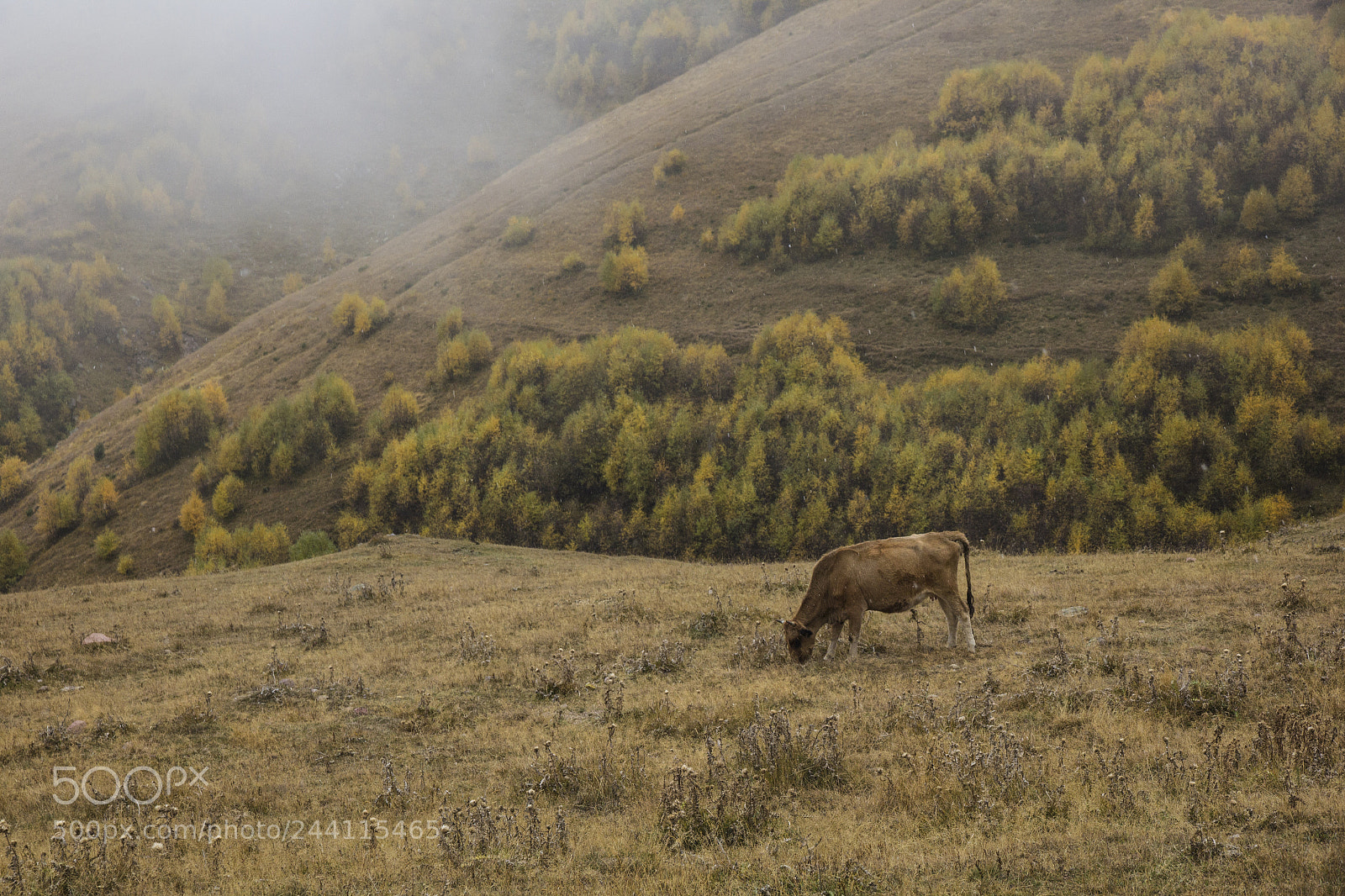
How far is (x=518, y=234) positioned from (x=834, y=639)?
301 feet

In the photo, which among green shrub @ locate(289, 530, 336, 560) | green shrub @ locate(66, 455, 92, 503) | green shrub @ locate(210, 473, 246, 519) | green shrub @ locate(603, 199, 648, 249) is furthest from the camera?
green shrub @ locate(603, 199, 648, 249)

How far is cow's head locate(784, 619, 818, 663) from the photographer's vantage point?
1563 cm

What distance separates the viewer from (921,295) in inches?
2916

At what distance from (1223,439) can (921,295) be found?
1140 inches

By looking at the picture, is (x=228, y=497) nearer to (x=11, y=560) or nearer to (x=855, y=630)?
(x=11, y=560)

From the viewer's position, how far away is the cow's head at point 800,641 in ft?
51.3

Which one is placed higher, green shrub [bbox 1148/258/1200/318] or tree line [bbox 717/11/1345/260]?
tree line [bbox 717/11/1345/260]

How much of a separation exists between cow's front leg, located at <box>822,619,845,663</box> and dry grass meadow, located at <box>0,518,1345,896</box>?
1.56 ft

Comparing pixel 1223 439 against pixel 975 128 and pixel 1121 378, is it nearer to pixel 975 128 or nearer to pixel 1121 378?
pixel 1121 378

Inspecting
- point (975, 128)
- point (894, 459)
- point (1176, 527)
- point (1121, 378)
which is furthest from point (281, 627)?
point (975, 128)

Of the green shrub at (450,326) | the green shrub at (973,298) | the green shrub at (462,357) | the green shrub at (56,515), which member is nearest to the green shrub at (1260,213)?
the green shrub at (973,298)

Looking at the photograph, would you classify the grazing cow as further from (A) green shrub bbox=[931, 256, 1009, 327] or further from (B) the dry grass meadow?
(A) green shrub bbox=[931, 256, 1009, 327]

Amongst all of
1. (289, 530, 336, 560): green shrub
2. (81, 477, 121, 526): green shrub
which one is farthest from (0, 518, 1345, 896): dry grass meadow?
(81, 477, 121, 526): green shrub

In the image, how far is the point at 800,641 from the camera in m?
15.7
